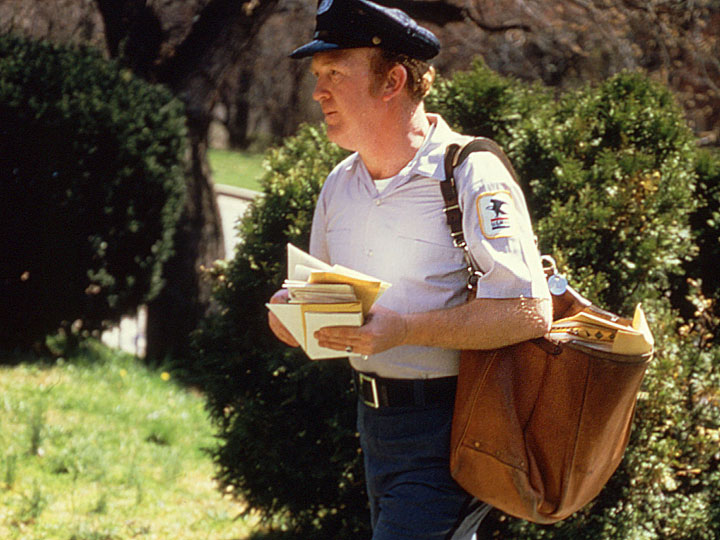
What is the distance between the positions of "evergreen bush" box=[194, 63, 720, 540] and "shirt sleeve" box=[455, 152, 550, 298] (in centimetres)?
117

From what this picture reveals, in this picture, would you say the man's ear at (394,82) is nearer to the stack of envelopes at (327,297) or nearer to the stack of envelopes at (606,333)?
the stack of envelopes at (327,297)

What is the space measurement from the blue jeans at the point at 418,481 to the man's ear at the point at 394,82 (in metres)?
0.81

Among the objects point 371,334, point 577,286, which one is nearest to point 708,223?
point 577,286

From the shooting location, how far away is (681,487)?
10.8ft

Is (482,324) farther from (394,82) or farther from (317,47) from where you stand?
(317,47)

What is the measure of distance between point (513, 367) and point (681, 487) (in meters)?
1.60

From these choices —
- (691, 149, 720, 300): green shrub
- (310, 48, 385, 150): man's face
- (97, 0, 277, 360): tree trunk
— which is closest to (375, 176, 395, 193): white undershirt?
(310, 48, 385, 150): man's face

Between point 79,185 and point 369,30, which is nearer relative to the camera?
point 369,30

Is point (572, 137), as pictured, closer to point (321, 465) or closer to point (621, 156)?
point (621, 156)

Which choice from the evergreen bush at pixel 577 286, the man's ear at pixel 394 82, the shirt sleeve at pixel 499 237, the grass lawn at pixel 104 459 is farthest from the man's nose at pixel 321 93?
the grass lawn at pixel 104 459

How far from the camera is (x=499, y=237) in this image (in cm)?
198

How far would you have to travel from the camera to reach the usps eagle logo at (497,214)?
6.48 ft

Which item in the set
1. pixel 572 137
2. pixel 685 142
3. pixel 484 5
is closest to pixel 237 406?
pixel 572 137

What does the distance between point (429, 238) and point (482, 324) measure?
0.29 meters
